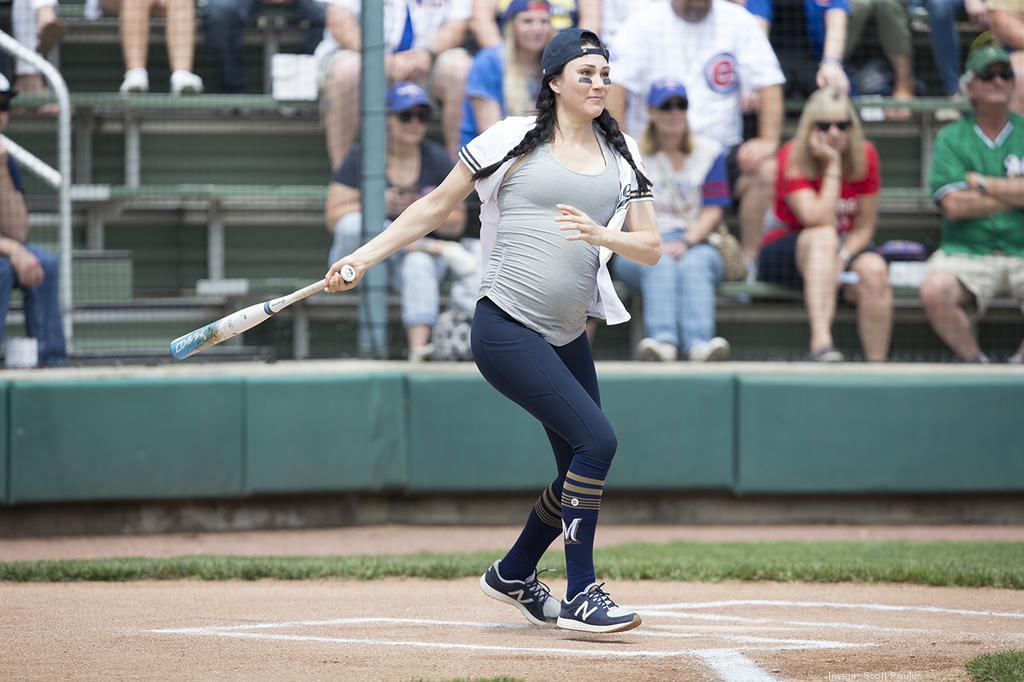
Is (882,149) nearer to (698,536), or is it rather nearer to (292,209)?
(698,536)

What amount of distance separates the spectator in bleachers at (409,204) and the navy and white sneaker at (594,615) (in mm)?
4261

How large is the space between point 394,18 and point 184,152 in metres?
1.82

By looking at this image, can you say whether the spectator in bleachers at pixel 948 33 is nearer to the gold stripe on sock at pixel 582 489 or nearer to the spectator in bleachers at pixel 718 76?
the spectator in bleachers at pixel 718 76

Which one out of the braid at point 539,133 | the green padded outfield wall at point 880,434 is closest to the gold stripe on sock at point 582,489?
the braid at point 539,133

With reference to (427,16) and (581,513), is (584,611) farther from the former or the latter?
(427,16)

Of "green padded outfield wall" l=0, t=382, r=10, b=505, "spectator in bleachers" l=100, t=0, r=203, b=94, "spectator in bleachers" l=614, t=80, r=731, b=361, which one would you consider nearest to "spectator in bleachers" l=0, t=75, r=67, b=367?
"green padded outfield wall" l=0, t=382, r=10, b=505

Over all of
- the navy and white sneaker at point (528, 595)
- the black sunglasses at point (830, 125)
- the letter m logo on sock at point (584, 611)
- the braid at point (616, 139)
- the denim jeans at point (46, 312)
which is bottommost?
the navy and white sneaker at point (528, 595)

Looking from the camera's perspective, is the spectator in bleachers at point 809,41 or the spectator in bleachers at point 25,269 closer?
the spectator in bleachers at point 25,269

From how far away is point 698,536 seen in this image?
8656 mm

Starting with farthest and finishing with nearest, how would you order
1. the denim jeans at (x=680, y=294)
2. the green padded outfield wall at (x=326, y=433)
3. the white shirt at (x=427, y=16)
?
1. the white shirt at (x=427, y=16)
2. the denim jeans at (x=680, y=294)
3. the green padded outfield wall at (x=326, y=433)

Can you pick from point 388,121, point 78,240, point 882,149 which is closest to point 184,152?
point 78,240

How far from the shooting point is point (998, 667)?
408 cm

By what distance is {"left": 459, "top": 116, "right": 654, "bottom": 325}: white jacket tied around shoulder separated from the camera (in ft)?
15.4

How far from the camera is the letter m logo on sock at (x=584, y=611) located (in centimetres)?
465
